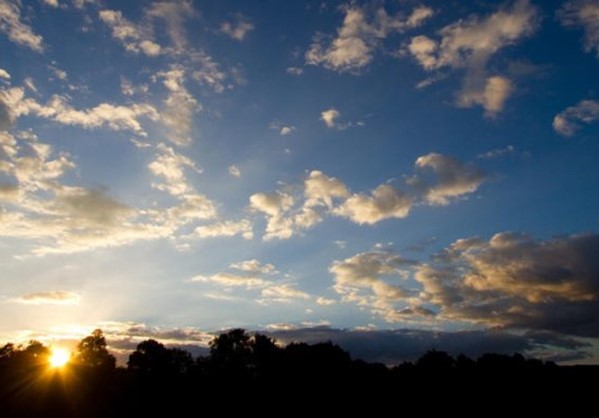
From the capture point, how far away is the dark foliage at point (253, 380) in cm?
7112

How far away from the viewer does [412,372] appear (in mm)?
115188

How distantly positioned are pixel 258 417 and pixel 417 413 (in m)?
26.1

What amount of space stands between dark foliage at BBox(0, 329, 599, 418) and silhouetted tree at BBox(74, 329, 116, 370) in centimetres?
69

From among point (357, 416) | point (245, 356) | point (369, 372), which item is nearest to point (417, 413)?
point (357, 416)

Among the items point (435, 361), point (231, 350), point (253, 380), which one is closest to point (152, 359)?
point (231, 350)

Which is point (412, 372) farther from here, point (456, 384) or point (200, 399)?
point (200, 399)

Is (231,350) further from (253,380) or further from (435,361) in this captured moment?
(435,361)

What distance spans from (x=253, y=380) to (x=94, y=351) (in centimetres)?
6129

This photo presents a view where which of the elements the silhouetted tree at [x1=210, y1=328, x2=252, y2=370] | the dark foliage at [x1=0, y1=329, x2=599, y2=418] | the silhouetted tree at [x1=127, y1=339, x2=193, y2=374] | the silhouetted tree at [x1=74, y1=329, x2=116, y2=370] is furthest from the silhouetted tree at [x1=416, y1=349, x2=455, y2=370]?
the silhouetted tree at [x1=74, y1=329, x2=116, y2=370]

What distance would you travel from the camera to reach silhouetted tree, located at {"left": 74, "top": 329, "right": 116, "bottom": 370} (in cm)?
14225

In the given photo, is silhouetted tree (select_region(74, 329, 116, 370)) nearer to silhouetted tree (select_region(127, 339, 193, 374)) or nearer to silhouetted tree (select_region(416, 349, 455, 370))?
silhouetted tree (select_region(127, 339, 193, 374))

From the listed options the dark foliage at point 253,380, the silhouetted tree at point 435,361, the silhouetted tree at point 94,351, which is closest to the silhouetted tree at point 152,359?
the dark foliage at point 253,380

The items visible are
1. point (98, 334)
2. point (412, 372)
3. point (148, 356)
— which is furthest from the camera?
point (98, 334)

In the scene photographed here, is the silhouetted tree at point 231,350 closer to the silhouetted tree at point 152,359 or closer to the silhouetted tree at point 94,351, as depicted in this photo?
the silhouetted tree at point 152,359
